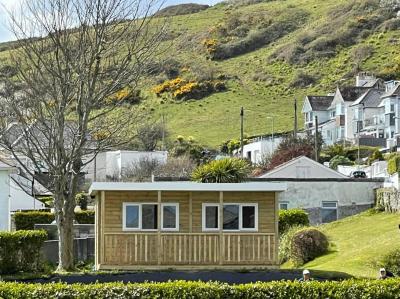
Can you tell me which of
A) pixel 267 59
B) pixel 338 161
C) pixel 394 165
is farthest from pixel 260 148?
pixel 267 59

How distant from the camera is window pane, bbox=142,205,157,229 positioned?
1193 inches

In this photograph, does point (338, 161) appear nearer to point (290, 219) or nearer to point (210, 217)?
point (290, 219)

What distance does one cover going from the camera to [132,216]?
30.3 meters

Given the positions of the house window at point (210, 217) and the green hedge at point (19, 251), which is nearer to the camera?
the green hedge at point (19, 251)

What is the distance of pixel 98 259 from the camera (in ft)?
101

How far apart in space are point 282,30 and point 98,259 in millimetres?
147391

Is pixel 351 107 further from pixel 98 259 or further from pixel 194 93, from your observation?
pixel 98 259

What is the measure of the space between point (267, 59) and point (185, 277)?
123590mm

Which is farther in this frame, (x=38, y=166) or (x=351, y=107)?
(x=351, y=107)

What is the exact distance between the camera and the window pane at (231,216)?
30.5 meters

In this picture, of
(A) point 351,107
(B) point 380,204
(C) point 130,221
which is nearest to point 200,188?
(C) point 130,221

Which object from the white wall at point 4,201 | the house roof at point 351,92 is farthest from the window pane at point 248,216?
the house roof at point 351,92

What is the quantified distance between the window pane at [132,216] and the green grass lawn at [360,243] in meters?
6.17

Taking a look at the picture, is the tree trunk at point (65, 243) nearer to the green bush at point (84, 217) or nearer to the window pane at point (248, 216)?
the window pane at point (248, 216)
